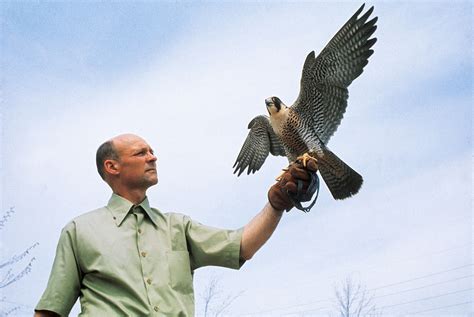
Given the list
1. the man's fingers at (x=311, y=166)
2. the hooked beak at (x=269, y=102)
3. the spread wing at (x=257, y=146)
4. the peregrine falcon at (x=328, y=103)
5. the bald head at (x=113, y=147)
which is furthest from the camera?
the spread wing at (x=257, y=146)

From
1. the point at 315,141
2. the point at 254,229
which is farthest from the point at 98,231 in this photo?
the point at 315,141

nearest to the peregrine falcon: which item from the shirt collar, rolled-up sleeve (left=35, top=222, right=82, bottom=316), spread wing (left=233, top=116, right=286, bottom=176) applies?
spread wing (left=233, top=116, right=286, bottom=176)

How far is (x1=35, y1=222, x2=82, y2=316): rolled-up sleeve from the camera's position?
7.09 feet

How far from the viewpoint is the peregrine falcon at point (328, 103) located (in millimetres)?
3486

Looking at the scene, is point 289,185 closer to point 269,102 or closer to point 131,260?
point 131,260

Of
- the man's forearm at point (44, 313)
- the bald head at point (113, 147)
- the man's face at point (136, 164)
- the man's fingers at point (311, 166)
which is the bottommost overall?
the man's forearm at point (44, 313)

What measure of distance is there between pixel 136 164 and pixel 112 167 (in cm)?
12

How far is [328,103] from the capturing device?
3682 mm

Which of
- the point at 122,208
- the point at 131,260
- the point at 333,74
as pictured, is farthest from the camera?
the point at 333,74

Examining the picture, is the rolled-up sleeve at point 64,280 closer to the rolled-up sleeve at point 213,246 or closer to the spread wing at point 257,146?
the rolled-up sleeve at point 213,246

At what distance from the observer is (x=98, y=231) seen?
2221 mm

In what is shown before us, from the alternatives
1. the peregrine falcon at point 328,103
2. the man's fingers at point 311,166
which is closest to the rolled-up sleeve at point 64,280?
the man's fingers at point 311,166

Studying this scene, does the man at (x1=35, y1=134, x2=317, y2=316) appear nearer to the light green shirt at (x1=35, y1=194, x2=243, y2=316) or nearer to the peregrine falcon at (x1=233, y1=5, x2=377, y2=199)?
the light green shirt at (x1=35, y1=194, x2=243, y2=316)

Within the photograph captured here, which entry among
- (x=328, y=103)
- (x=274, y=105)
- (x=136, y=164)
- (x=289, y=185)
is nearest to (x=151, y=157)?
(x=136, y=164)
